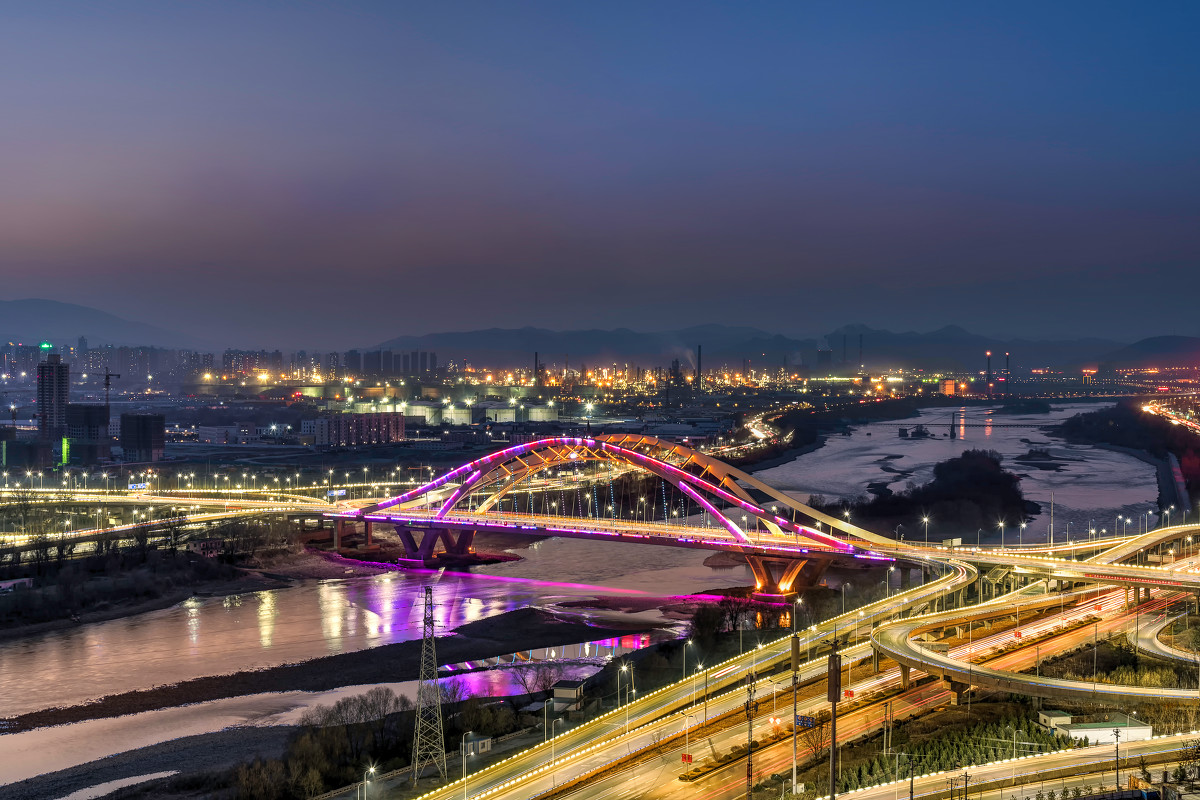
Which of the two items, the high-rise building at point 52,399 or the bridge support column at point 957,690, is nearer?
the bridge support column at point 957,690

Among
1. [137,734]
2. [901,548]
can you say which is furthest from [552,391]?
[137,734]

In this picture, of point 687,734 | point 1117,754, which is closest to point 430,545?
point 687,734

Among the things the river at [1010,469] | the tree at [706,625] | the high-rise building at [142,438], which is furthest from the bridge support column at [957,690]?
the high-rise building at [142,438]

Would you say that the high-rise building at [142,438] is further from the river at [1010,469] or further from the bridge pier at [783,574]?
the bridge pier at [783,574]

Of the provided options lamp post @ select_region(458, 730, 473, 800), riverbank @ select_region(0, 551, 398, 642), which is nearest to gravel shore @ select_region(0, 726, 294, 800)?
lamp post @ select_region(458, 730, 473, 800)

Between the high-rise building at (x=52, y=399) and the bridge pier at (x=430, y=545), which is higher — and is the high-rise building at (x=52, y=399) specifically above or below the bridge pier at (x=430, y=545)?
above

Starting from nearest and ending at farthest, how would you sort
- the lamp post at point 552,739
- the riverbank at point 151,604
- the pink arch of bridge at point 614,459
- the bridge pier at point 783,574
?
the lamp post at point 552,739 → the riverbank at point 151,604 → the bridge pier at point 783,574 → the pink arch of bridge at point 614,459

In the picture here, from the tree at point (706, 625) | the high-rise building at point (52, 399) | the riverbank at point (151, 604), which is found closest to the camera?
the tree at point (706, 625)
